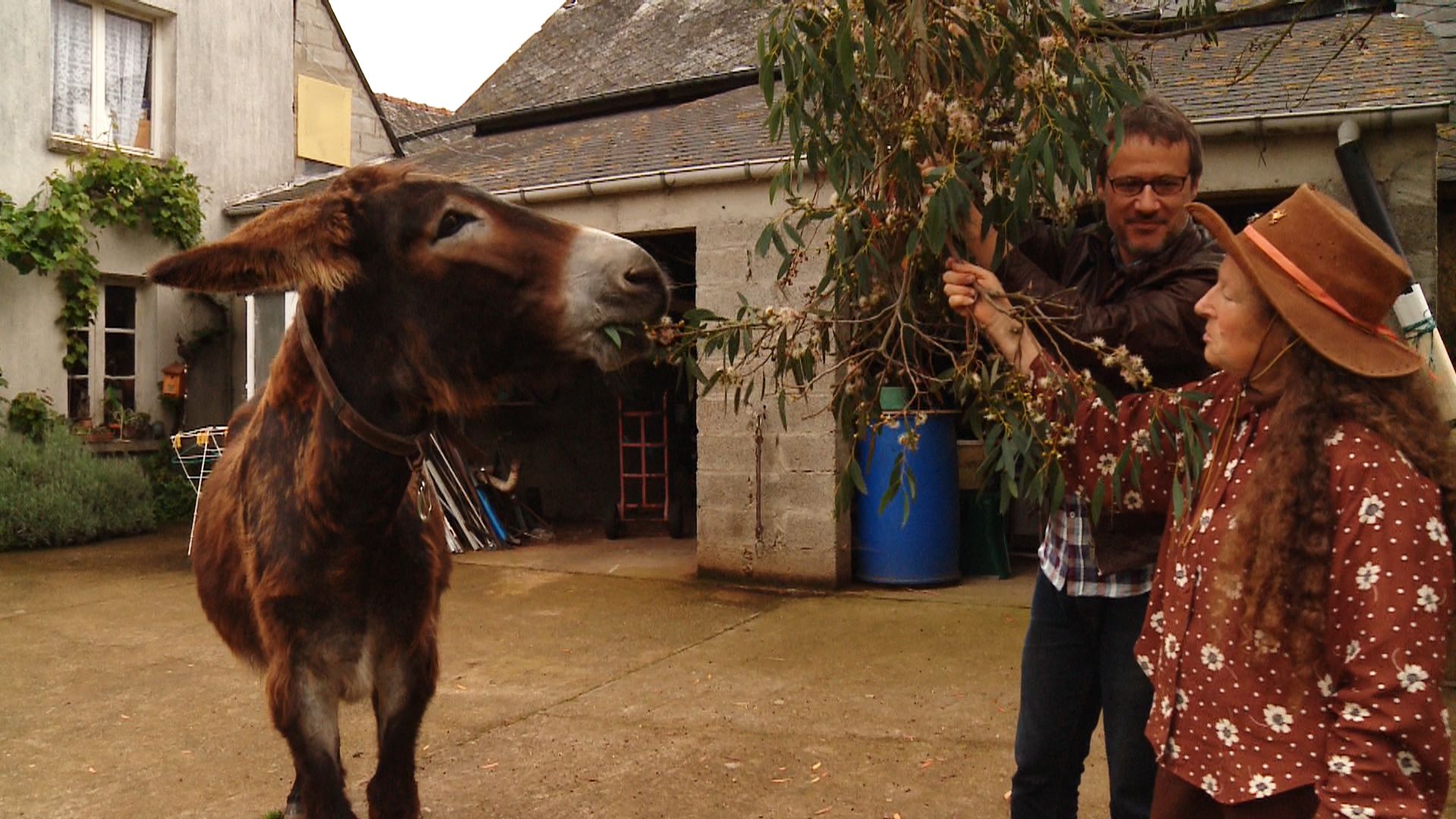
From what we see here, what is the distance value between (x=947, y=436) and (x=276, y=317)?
271 inches

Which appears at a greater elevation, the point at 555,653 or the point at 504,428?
the point at 504,428

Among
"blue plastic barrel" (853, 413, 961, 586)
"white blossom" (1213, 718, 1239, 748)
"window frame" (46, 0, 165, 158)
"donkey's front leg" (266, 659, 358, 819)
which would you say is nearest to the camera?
"white blossom" (1213, 718, 1239, 748)

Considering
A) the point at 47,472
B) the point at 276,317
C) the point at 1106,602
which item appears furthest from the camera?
the point at 276,317

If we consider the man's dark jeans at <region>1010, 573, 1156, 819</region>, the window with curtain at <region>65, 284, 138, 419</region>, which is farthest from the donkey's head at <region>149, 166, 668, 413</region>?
the window with curtain at <region>65, 284, 138, 419</region>

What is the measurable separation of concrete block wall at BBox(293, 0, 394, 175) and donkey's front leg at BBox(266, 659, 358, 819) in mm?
12144

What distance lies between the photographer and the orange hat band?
1.75 meters

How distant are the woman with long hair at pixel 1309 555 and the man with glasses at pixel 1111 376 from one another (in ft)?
0.98

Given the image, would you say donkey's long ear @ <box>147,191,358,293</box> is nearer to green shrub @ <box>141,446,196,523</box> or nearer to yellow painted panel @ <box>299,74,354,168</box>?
green shrub @ <box>141,446,196,523</box>

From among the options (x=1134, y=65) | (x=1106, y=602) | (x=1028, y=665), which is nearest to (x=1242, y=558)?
(x=1106, y=602)

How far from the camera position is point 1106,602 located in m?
2.46

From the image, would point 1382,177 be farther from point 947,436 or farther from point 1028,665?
point 1028,665

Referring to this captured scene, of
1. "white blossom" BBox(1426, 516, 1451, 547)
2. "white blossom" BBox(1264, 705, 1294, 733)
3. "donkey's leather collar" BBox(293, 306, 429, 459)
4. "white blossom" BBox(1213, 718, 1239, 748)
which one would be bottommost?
"white blossom" BBox(1213, 718, 1239, 748)

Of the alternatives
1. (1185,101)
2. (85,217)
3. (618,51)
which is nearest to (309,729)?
(1185,101)

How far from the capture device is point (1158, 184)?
2309mm
